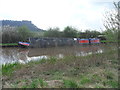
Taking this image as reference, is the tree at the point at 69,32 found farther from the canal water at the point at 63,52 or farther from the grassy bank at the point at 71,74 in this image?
the grassy bank at the point at 71,74

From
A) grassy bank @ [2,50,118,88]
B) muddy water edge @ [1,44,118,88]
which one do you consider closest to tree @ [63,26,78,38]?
muddy water edge @ [1,44,118,88]

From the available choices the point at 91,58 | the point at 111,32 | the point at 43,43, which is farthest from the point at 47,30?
the point at 111,32

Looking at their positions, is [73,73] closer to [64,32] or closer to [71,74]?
[71,74]

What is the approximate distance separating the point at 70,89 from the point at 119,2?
2695 millimetres

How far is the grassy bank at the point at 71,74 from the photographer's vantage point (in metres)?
3.24

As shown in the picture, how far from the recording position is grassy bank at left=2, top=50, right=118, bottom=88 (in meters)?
3.24

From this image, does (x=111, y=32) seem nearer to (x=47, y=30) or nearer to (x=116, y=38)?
(x=116, y=38)

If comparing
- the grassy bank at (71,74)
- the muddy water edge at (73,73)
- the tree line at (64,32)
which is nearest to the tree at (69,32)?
the tree line at (64,32)

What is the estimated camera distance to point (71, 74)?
425 centimetres

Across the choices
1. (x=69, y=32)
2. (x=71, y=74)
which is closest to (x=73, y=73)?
(x=71, y=74)

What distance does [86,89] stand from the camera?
296 centimetres

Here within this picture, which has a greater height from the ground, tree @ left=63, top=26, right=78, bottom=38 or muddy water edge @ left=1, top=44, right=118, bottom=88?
tree @ left=63, top=26, right=78, bottom=38

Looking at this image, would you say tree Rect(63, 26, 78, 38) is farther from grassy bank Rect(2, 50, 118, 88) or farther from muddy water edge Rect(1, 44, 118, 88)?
grassy bank Rect(2, 50, 118, 88)

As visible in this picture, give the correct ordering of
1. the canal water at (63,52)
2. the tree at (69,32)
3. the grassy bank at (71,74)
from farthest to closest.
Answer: the tree at (69,32) → the canal water at (63,52) → the grassy bank at (71,74)
